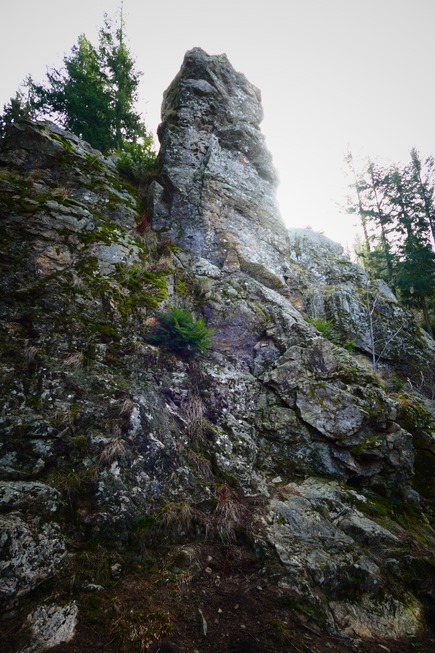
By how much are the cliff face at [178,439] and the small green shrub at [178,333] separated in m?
0.25

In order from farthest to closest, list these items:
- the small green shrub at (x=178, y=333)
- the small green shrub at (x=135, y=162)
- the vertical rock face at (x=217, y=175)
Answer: the small green shrub at (x=135, y=162) < the vertical rock face at (x=217, y=175) < the small green shrub at (x=178, y=333)

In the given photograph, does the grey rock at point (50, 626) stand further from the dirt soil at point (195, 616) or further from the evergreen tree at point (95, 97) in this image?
the evergreen tree at point (95, 97)

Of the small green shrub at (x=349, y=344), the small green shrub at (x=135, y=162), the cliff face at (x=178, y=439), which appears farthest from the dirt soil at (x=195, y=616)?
the small green shrub at (x=135, y=162)

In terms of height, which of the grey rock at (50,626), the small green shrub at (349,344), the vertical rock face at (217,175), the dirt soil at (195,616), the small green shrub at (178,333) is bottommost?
the dirt soil at (195,616)

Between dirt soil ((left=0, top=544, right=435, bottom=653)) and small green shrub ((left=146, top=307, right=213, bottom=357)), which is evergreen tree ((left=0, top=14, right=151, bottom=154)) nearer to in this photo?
small green shrub ((left=146, top=307, right=213, bottom=357))

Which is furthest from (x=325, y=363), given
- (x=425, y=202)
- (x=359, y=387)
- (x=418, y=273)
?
(x=425, y=202)

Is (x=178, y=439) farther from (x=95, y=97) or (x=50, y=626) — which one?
(x=95, y=97)

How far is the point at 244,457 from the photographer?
212 inches

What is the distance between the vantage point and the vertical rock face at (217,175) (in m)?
9.12

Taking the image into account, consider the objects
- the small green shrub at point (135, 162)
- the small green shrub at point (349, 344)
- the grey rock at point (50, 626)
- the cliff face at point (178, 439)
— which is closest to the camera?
the grey rock at point (50, 626)

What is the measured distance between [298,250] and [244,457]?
11.4 metres

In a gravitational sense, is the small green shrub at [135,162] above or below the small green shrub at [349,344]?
above

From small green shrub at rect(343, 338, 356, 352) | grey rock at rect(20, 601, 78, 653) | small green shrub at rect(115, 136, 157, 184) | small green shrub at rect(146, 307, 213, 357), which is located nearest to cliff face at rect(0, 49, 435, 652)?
grey rock at rect(20, 601, 78, 653)

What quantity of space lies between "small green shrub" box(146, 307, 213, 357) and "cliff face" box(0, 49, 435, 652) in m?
0.25
